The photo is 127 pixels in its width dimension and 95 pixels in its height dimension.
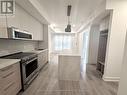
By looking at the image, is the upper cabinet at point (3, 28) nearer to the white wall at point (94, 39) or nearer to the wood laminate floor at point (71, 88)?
the wood laminate floor at point (71, 88)

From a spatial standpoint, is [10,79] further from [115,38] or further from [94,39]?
[94,39]

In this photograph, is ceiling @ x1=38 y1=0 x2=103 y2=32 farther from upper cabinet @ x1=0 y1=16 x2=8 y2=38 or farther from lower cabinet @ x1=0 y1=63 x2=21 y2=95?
lower cabinet @ x1=0 y1=63 x2=21 y2=95

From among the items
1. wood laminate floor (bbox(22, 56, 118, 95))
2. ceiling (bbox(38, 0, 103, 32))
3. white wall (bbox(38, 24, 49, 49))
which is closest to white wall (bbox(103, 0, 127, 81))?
wood laminate floor (bbox(22, 56, 118, 95))

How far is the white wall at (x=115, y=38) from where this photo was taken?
9.16ft

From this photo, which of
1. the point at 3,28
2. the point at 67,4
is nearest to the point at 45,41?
the point at 67,4

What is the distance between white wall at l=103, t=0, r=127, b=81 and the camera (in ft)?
9.16

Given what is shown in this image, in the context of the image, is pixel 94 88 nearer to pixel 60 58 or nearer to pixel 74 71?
pixel 74 71

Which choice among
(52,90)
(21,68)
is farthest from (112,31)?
(21,68)

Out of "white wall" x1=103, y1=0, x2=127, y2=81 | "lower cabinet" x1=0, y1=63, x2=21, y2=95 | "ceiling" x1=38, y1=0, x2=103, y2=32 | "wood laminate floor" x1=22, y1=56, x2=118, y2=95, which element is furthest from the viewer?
"ceiling" x1=38, y1=0, x2=103, y2=32

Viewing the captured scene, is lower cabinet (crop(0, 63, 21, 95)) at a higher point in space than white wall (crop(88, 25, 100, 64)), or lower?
lower

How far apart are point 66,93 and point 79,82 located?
803 millimetres

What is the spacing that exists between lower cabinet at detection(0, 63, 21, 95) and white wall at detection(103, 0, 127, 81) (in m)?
2.83

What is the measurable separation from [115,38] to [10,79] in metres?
3.25

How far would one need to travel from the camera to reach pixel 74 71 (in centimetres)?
310
